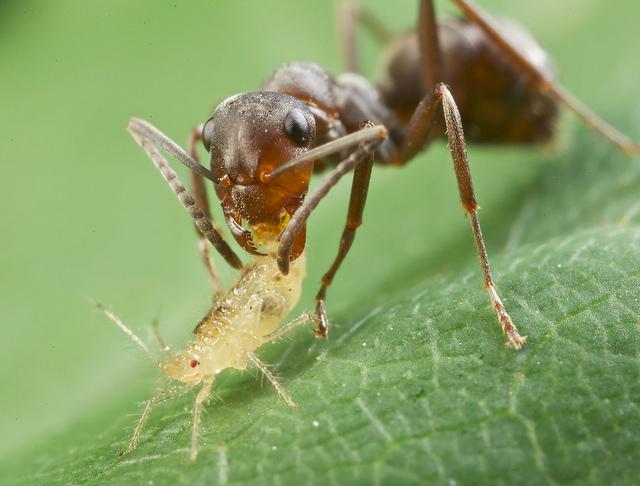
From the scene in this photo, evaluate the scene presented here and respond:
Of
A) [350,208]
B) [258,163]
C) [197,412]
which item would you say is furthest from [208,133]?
[197,412]

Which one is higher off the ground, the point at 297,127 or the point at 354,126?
the point at 297,127

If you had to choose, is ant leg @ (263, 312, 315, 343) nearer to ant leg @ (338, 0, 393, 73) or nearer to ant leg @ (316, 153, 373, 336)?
ant leg @ (316, 153, 373, 336)

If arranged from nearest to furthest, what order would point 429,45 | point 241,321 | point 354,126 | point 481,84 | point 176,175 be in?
point 241,321
point 176,175
point 354,126
point 429,45
point 481,84


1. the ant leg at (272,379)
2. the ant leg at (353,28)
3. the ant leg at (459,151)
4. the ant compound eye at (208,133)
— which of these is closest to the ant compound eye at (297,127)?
the ant compound eye at (208,133)

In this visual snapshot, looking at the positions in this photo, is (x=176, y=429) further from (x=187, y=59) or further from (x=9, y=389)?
(x=187, y=59)

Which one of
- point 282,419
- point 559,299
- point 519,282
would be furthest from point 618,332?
point 282,419

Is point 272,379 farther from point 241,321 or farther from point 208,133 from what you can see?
point 208,133

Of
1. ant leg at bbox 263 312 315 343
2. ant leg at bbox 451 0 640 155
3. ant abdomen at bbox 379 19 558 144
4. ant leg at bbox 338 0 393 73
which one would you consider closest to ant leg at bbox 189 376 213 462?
ant leg at bbox 263 312 315 343

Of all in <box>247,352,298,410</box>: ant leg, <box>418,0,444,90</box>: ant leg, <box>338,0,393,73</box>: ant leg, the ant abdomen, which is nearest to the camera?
<box>247,352,298,410</box>: ant leg
